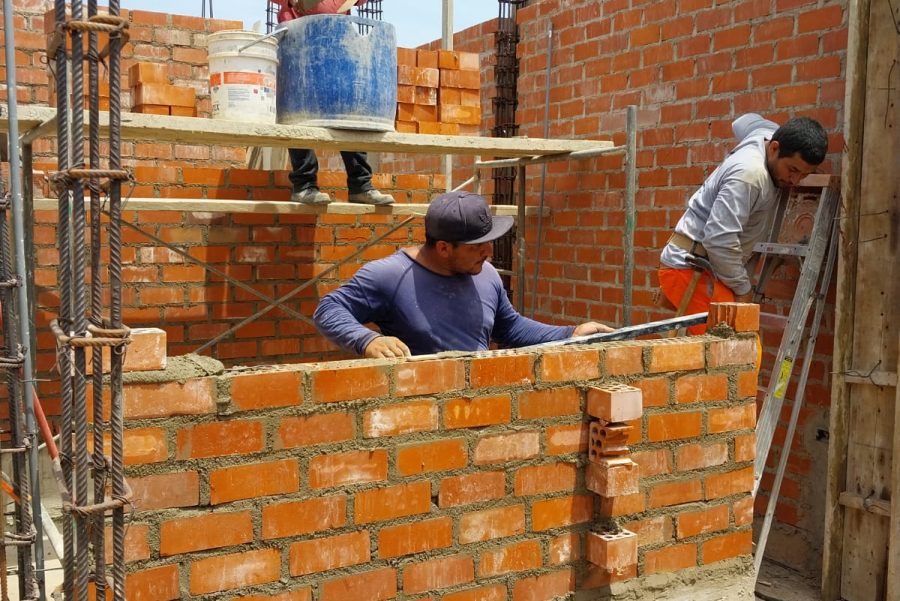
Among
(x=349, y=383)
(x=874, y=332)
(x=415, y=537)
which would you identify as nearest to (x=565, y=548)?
(x=415, y=537)

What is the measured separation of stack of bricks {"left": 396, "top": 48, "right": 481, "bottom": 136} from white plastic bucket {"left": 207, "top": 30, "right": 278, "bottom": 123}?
1.47 metres

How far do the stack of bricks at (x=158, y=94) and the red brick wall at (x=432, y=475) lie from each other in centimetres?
334

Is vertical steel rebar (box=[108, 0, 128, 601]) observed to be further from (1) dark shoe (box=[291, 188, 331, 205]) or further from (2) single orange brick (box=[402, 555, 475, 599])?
(1) dark shoe (box=[291, 188, 331, 205])

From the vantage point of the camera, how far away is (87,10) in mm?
1593

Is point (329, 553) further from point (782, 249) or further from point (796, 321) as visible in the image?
point (782, 249)

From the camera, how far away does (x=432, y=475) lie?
2.35 m

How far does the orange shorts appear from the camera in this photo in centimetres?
430

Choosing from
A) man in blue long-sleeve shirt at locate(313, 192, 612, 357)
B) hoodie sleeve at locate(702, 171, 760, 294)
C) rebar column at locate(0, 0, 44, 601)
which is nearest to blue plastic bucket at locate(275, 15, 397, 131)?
man in blue long-sleeve shirt at locate(313, 192, 612, 357)

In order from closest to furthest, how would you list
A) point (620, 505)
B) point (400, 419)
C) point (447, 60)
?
point (400, 419)
point (620, 505)
point (447, 60)

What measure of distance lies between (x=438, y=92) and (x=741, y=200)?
7.60 feet

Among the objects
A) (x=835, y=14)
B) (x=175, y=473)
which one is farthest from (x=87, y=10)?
(x=835, y=14)

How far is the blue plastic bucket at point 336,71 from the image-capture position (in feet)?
13.9

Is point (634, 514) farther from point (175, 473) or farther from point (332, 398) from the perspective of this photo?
point (175, 473)

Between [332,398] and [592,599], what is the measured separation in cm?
103
